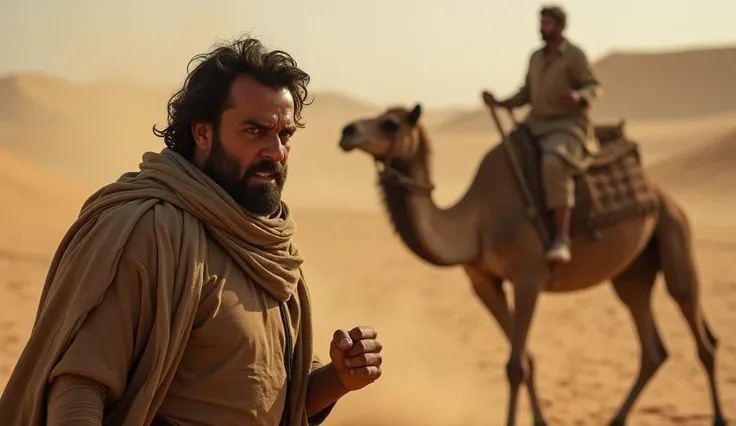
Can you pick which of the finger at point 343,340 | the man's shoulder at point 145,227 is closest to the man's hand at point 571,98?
the finger at point 343,340

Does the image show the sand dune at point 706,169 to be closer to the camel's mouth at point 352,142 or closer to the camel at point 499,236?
the camel at point 499,236

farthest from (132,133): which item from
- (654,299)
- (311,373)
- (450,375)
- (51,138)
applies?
(311,373)

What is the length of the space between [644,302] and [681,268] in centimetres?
44

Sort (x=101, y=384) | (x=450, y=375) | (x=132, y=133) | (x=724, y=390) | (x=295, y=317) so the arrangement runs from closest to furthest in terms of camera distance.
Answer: (x=101, y=384) < (x=295, y=317) < (x=724, y=390) < (x=450, y=375) < (x=132, y=133)

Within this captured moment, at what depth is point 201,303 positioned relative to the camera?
266cm

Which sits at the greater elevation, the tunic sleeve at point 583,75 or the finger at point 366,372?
the tunic sleeve at point 583,75

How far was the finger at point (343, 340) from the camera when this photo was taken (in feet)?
9.56

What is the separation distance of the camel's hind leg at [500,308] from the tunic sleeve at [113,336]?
6039 millimetres

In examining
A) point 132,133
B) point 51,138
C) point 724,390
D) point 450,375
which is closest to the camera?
point 724,390

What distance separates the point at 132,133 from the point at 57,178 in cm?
1430

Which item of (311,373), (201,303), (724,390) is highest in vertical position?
(201,303)

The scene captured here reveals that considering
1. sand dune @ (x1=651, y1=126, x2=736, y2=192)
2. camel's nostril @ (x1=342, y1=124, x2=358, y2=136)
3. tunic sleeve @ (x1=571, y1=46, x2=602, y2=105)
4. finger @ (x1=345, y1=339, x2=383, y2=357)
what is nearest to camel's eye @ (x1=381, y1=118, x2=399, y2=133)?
camel's nostril @ (x1=342, y1=124, x2=358, y2=136)

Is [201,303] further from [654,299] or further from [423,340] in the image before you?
[654,299]

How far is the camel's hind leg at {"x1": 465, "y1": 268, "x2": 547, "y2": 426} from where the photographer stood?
8477 millimetres
